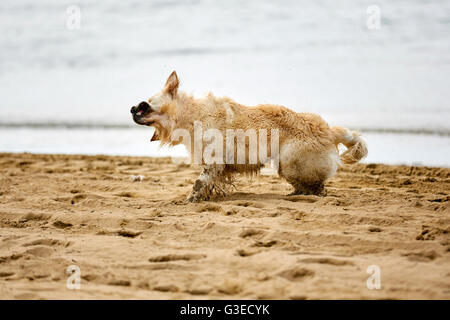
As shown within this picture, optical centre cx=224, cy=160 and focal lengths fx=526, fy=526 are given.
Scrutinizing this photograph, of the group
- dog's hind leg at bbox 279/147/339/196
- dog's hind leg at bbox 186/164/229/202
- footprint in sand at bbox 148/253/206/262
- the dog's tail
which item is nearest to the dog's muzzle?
dog's hind leg at bbox 186/164/229/202

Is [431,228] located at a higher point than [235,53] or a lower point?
lower

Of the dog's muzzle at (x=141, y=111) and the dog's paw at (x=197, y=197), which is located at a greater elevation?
→ the dog's muzzle at (x=141, y=111)

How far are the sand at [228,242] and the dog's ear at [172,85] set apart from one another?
1326mm

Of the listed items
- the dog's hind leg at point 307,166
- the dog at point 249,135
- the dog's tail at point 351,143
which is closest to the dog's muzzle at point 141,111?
the dog at point 249,135

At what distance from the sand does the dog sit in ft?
1.03

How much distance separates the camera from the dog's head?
6426 mm

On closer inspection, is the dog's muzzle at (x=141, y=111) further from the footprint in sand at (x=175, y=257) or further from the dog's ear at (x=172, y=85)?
the footprint in sand at (x=175, y=257)

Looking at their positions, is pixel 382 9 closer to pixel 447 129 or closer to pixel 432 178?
pixel 447 129

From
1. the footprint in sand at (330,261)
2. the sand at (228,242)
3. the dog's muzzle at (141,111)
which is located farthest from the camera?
the dog's muzzle at (141,111)

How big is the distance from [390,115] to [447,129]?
5.36 ft

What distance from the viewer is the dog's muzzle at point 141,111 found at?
6.41 metres

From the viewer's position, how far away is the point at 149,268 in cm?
402

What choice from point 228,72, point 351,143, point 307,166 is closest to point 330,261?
point 307,166
